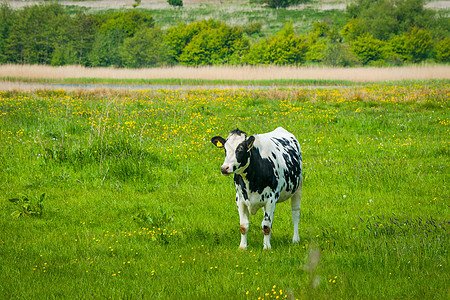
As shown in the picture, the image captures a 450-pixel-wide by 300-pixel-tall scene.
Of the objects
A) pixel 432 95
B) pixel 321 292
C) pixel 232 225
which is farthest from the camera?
pixel 432 95

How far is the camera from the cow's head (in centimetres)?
598

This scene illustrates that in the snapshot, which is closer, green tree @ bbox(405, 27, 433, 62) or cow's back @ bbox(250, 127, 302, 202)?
cow's back @ bbox(250, 127, 302, 202)

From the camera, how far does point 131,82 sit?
47844 millimetres

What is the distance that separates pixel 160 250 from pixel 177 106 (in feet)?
48.3

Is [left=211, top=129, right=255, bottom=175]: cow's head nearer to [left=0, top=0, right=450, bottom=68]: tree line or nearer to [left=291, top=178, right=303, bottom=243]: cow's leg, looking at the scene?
[left=291, top=178, right=303, bottom=243]: cow's leg

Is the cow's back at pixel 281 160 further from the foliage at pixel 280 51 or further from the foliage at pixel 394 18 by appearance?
the foliage at pixel 394 18

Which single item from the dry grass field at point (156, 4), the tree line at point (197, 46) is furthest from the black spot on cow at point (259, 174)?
the dry grass field at point (156, 4)

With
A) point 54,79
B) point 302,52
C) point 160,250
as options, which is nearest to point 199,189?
point 160,250

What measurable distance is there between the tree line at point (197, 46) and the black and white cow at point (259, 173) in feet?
211

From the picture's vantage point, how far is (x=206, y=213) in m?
8.51

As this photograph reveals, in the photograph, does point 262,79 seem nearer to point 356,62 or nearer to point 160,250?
point 356,62

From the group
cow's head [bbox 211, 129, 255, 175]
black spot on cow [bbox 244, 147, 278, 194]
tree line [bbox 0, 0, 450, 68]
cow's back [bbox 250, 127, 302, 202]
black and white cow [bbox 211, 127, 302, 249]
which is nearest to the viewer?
cow's head [bbox 211, 129, 255, 175]

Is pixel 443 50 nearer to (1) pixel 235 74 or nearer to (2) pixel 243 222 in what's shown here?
(1) pixel 235 74

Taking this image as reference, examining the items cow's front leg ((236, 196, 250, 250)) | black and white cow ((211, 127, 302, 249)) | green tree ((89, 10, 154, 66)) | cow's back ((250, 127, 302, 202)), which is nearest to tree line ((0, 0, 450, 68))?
green tree ((89, 10, 154, 66))
